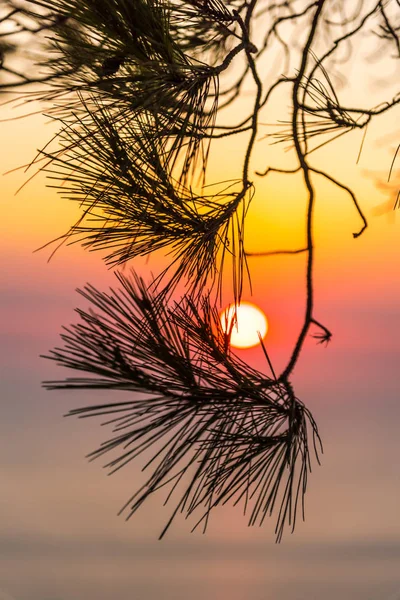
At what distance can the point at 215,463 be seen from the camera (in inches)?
25.0

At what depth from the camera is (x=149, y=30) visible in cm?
61

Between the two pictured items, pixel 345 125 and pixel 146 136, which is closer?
pixel 146 136

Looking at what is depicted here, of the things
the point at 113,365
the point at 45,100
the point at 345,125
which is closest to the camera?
the point at 113,365

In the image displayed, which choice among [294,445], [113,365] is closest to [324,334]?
[294,445]

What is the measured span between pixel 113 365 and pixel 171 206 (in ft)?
0.59

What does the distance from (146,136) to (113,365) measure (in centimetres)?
19

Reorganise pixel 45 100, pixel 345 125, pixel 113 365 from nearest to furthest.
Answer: pixel 113 365, pixel 45 100, pixel 345 125

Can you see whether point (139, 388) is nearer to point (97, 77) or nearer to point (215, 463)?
point (215, 463)

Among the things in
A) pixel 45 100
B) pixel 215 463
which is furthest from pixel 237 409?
pixel 45 100

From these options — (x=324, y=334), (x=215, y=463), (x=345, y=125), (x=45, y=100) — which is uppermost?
(x=345, y=125)

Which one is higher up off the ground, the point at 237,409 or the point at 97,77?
the point at 97,77

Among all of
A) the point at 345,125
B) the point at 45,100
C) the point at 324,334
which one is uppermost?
the point at 345,125

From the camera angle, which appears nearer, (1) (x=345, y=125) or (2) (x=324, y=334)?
(2) (x=324, y=334)

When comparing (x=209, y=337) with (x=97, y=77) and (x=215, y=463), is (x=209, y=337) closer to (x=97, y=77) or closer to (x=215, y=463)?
(x=215, y=463)
